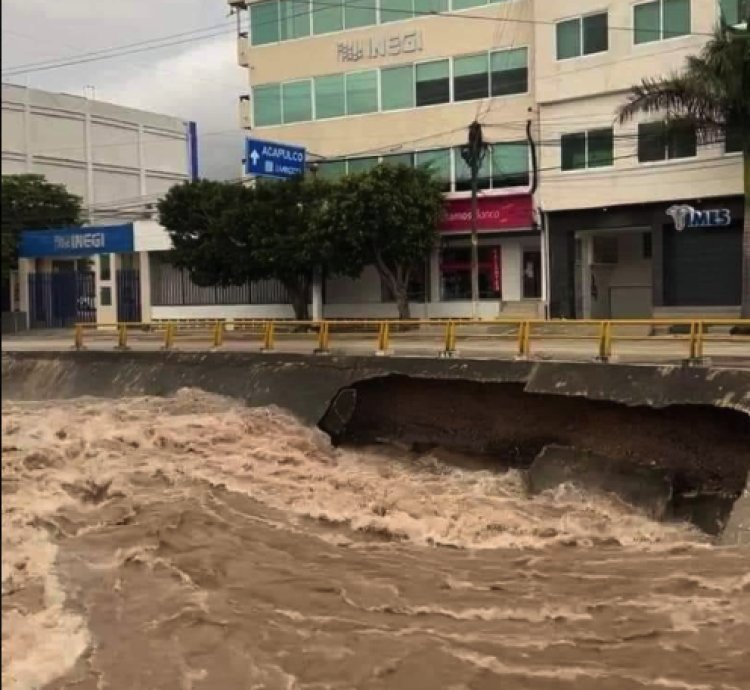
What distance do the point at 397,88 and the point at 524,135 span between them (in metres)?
5.60

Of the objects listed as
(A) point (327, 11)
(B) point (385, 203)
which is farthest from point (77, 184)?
(B) point (385, 203)

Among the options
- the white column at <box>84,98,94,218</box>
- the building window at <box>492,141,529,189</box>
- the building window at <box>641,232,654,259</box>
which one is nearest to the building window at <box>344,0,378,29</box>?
the building window at <box>492,141,529,189</box>

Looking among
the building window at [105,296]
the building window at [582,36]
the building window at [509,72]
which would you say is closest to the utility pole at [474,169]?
the building window at [509,72]

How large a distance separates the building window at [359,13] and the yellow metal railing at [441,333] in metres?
13.3

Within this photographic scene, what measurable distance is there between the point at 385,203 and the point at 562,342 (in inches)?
423

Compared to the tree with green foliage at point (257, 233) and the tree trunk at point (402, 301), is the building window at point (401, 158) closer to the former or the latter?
the tree with green foliage at point (257, 233)

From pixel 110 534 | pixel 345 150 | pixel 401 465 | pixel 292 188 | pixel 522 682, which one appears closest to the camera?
pixel 522 682

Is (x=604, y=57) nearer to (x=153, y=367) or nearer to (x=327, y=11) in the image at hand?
(x=327, y=11)

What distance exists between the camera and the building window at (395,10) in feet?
111

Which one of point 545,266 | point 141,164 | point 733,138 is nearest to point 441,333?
point 545,266

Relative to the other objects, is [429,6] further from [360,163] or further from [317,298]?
[317,298]

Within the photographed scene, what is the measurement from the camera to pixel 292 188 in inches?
1241

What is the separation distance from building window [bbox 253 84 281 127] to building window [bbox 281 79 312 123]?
0.99 feet

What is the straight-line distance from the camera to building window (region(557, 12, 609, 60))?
96.9ft
